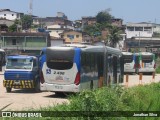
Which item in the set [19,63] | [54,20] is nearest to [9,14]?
[54,20]

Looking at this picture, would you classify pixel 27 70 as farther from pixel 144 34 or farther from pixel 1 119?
pixel 144 34

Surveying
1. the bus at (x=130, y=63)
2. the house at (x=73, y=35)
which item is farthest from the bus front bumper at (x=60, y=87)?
the house at (x=73, y=35)

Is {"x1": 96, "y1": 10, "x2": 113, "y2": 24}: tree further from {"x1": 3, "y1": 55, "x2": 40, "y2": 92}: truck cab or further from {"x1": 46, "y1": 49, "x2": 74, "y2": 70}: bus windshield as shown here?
{"x1": 46, "y1": 49, "x2": 74, "y2": 70}: bus windshield

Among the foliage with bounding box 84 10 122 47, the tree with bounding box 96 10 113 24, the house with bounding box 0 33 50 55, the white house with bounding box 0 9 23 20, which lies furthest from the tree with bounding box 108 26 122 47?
the white house with bounding box 0 9 23 20

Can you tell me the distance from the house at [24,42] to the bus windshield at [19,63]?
181 feet

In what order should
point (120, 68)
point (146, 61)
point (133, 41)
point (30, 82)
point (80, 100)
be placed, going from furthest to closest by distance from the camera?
point (133, 41) < point (146, 61) < point (120, 68) < point (30, 82) < point (80, 100)

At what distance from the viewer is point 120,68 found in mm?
32375

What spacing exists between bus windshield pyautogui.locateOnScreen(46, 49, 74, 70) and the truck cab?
230 cm

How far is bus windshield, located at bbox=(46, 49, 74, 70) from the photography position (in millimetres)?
21375

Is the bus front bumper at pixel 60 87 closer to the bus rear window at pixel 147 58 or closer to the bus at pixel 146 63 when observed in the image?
the bus at pixel 146 63

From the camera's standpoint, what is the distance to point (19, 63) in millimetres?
24250

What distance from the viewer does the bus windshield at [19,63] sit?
24.2 m

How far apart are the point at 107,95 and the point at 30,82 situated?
39.6ft

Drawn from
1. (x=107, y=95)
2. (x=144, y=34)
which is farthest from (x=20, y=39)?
(x=107, y=95)
